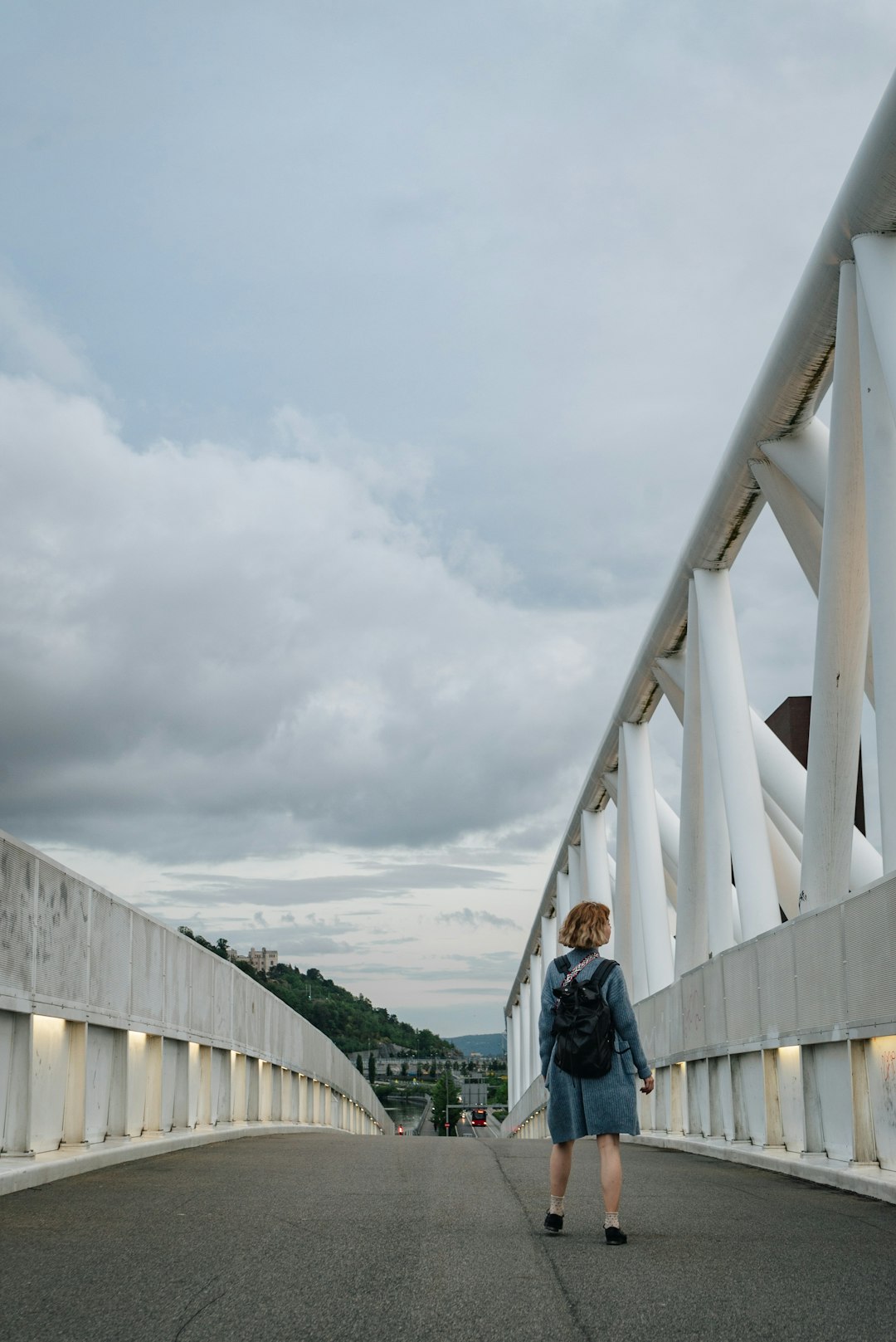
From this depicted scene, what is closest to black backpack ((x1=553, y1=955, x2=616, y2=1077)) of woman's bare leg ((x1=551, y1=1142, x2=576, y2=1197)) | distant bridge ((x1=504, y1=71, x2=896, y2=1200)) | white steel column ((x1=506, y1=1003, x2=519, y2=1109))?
woman's bare leg ((x1=551, y1=1142, x2=576, y2=1197))

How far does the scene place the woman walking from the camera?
750 cm

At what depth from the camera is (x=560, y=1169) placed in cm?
754

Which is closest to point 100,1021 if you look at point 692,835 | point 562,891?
point 692,835

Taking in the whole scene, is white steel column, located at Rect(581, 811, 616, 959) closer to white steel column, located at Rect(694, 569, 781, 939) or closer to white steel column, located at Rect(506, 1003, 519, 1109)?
white steel column, located at Rect(694, 569, 781, 939)

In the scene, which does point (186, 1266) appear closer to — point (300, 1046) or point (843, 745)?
point (843, 745)

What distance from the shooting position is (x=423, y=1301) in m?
5.52

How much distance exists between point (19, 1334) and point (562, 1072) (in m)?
3.58

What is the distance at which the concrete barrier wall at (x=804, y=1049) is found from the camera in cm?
970

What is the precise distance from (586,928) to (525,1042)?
256ft

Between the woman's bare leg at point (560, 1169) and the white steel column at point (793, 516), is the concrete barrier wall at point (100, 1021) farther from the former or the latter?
the white steel column at point (793, 516)

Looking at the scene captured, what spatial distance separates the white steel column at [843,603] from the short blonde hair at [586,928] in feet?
21.3

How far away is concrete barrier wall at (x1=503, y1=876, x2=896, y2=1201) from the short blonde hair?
261cm

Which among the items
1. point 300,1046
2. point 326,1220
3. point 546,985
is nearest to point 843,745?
point 546,985

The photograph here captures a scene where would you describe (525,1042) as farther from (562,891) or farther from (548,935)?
(562,891)
